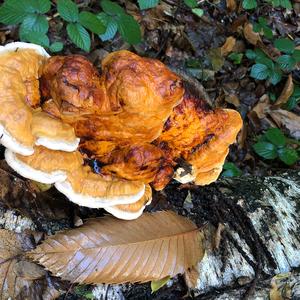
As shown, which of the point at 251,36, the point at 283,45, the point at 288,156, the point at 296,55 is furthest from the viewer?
the point at 251,36

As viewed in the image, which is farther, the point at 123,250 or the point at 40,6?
the point at 40,6

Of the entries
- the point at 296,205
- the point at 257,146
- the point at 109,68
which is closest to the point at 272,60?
the point at 257,146

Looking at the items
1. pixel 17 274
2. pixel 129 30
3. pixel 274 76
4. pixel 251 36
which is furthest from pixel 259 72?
pixel 17 274

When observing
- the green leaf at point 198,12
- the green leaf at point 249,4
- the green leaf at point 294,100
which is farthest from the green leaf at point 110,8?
the green leaf at point 294,100

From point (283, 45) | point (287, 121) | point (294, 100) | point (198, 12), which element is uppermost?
point (283, 45)

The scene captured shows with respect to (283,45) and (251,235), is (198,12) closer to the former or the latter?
(283,45)

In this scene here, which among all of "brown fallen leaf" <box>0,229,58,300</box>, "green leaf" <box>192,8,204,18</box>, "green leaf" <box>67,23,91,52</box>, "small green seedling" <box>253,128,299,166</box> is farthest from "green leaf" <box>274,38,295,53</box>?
"brown fallen leaf" <box>0,229,58,300</box>

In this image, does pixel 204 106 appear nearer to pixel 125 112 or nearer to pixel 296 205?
pixel 125 112
